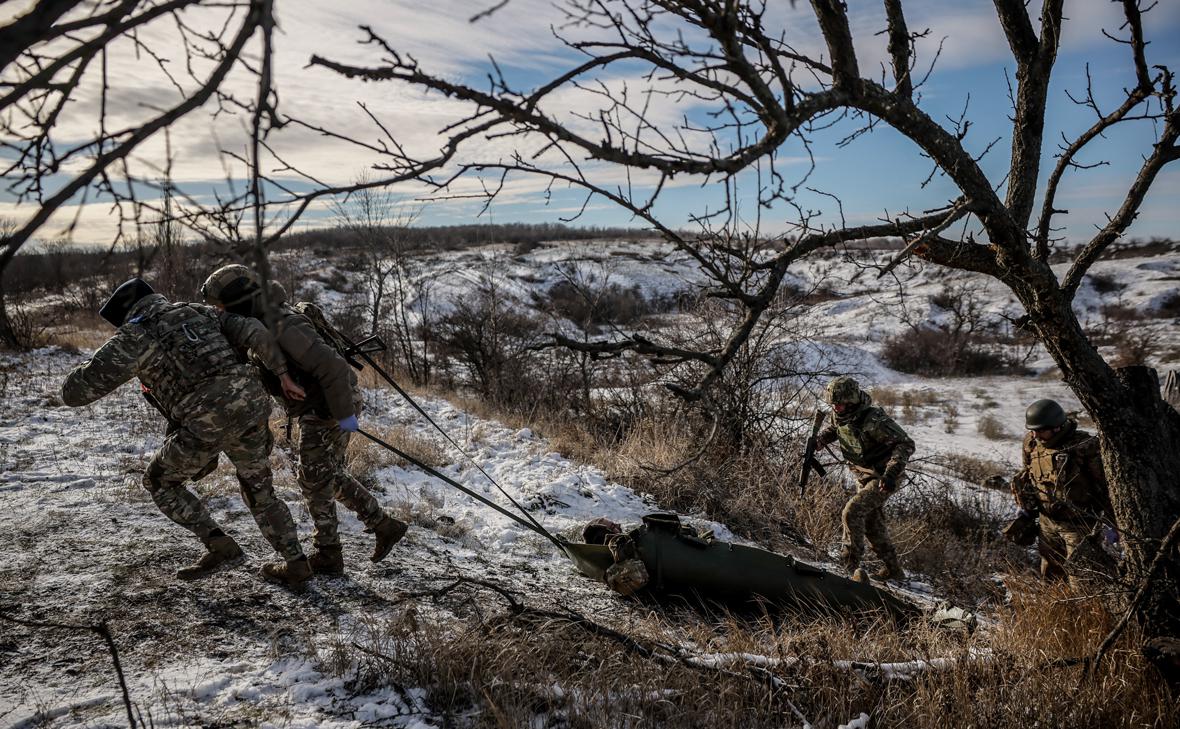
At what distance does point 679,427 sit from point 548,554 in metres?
3.68

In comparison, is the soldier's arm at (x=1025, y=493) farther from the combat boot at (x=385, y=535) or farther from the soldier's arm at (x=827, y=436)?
the combat boot at (x=385, y=535)

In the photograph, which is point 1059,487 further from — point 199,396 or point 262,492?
point 199,396

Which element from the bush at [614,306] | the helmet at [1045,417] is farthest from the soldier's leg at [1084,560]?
the bush at [614,306]

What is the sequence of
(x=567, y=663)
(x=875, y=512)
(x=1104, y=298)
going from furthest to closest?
1. (x=1104, y=298)
2. (x=875, y=512)
3. (x=567, y=663)

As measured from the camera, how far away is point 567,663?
3.01 meters

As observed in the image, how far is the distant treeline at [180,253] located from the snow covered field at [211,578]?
5.28 ft

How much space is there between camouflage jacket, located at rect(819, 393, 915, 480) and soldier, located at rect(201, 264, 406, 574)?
4011 mm

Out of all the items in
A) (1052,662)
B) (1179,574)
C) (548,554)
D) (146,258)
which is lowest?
(548,554)

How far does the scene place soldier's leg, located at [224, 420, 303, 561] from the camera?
3566 millimetres

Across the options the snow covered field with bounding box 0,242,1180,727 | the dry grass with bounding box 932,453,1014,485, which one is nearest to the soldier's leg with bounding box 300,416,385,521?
the snow covered field with bounding box 0,242,1180,727

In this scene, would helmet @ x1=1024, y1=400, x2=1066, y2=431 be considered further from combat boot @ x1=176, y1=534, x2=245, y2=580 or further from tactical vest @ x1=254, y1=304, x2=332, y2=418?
combat boot @ x1=176, y1=534, x2=245, y2=580

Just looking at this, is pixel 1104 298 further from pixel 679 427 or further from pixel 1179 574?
pixel 1179 574

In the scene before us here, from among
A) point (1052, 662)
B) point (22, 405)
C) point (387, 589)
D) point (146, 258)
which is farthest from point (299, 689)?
point (22, 405)

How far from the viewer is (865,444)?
5.70 m
